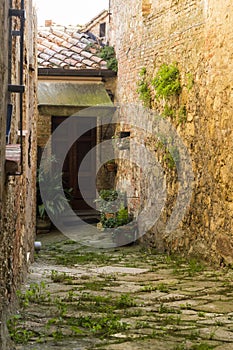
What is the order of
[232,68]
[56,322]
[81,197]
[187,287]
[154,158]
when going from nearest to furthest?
[56,322] < [187,287] < [232,68] < [154,158] < [81,197]

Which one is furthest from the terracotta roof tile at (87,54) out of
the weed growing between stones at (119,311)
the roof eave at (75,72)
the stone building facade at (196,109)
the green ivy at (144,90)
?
the weed growing between stones at (119,311)

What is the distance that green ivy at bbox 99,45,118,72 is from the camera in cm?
1296

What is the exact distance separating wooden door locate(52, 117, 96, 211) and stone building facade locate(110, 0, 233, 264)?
273 cm

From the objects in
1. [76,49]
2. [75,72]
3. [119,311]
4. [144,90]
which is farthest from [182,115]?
[76,49]

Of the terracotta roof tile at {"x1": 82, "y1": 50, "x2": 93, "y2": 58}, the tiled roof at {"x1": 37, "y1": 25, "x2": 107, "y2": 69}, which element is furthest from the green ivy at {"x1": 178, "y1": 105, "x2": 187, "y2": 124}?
the terracotta roof tile at {"x1": 82, "y1": 50, "x2": 93, "y2": 58}

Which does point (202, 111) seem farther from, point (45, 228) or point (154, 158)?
point (45, 228)

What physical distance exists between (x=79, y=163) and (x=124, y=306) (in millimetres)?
8359

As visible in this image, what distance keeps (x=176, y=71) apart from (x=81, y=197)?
531 centimetres

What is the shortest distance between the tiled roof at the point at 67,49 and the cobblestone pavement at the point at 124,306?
5537 millimetres

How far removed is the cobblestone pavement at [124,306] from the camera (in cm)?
441

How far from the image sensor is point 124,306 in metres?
5.64

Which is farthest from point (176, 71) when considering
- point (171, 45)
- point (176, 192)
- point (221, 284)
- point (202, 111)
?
point (221, 284)

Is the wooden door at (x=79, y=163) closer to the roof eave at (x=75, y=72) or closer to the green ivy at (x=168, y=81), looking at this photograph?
the roof eave at (x=75, y=72)

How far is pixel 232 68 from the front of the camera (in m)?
7.43
